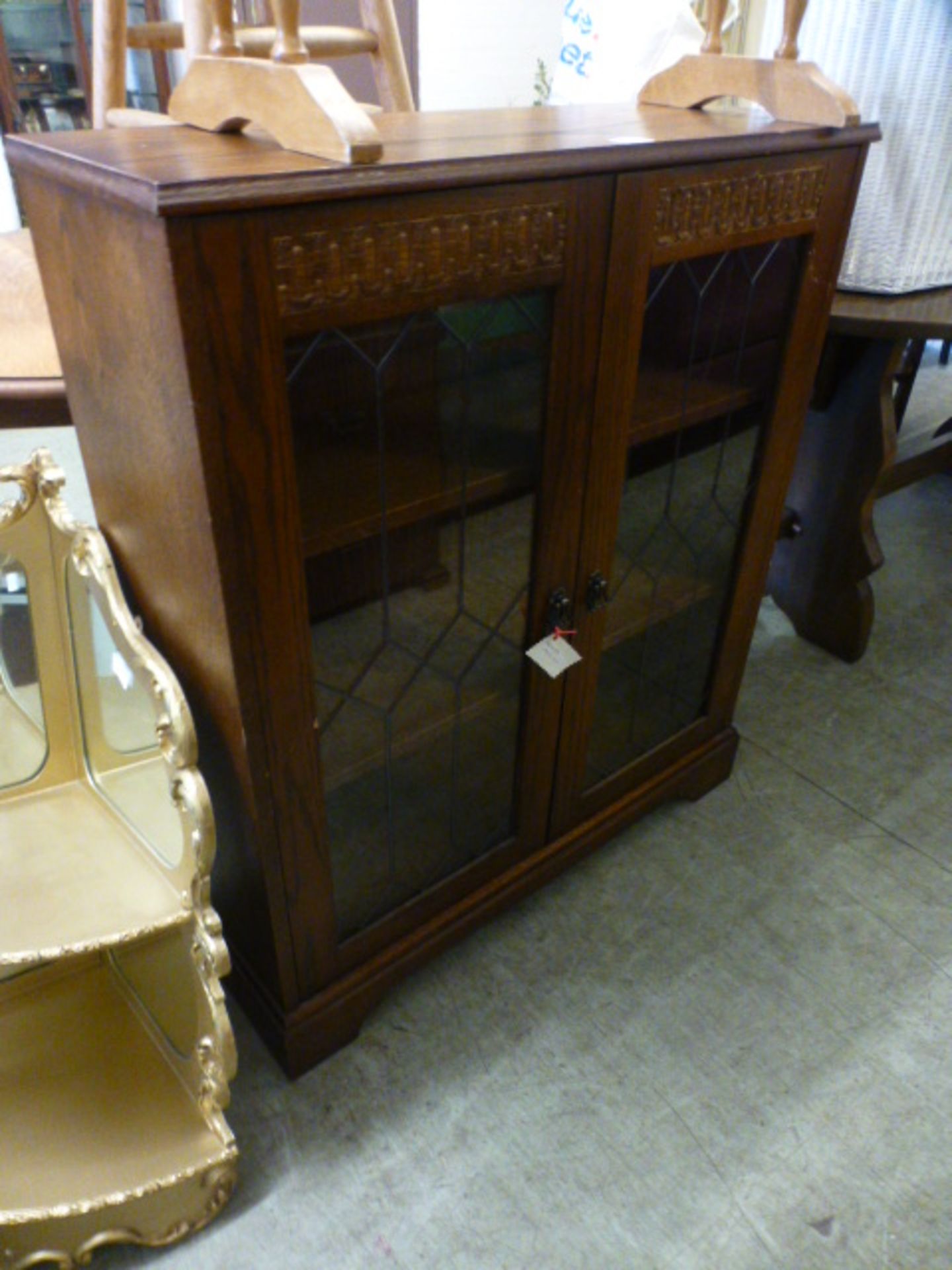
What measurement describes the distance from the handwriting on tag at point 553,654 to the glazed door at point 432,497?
17 mm

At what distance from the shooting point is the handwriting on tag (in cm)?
116

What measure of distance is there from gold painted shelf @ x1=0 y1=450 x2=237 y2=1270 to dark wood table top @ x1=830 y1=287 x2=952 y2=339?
130cm

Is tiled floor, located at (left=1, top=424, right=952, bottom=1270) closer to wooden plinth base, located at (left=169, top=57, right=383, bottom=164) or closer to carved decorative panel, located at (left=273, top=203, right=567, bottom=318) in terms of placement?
carved decorative panel, located at (left=273, top=203, right=567, bottom=318)

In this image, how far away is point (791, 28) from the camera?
1.15 meters

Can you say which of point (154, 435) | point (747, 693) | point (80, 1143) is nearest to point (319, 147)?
point (154, 435)

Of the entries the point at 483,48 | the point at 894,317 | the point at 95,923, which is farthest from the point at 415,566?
the point at 483,48

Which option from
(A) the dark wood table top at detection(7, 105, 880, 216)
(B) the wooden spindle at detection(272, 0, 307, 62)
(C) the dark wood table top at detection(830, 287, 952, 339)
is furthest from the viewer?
(C) the dark wood table top at detection(830, 287, 952, 339)

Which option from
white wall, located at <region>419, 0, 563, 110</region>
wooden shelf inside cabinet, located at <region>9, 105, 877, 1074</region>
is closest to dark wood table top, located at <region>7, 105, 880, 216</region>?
wooden shelf inside cabinet, located at <region>9, 105, 877, 1074</region>

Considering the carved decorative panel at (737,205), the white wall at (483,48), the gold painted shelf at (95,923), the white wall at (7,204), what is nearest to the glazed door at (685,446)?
the carved decorative panel at (737,205)

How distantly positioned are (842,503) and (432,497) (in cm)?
131

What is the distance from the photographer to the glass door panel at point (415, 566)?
0.85 meters

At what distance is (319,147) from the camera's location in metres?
0.75

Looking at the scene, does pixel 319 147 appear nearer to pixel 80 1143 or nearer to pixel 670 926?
pixel 80 1143

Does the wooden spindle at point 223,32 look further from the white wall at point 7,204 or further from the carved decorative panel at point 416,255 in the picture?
the white wall at point 7,204
